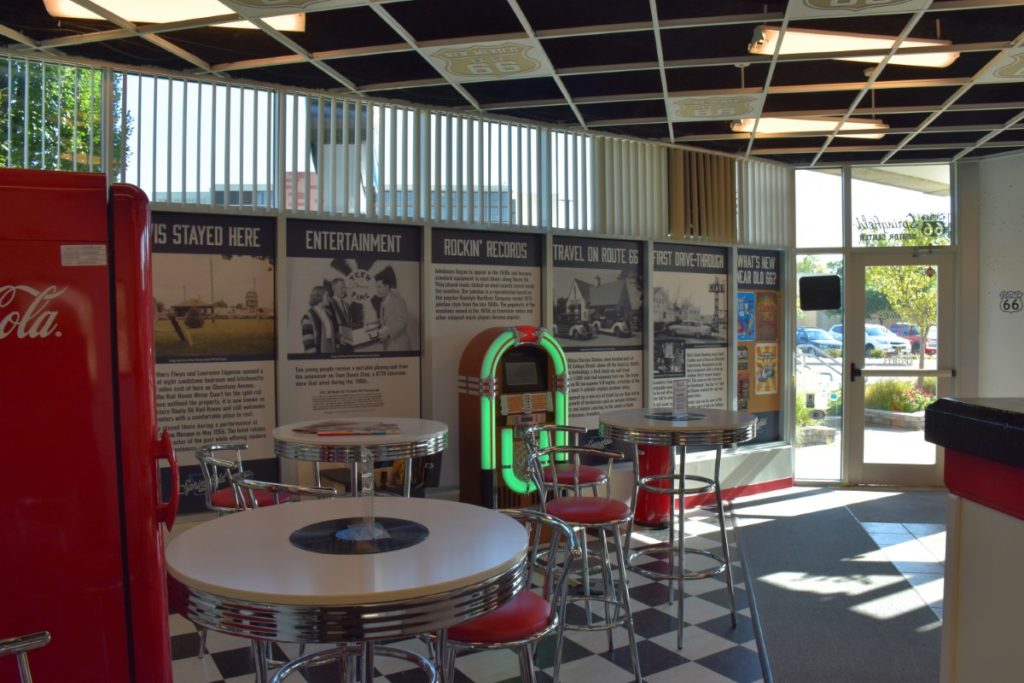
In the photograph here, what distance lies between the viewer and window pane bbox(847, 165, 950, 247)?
7547mm

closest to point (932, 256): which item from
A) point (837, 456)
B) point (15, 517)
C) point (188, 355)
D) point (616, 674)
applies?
point (837, 456)

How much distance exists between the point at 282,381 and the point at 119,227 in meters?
2.82

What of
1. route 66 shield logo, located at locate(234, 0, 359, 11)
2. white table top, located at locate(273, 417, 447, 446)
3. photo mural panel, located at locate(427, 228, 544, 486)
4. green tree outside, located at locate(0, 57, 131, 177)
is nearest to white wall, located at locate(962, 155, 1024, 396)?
photo mural panel, located at locate(427, 228, 544, 486)

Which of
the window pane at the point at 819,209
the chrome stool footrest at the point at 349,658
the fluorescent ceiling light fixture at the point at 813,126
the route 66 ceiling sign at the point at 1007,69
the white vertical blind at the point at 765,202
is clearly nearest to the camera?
the chrome stool footrest at the point at 349,658

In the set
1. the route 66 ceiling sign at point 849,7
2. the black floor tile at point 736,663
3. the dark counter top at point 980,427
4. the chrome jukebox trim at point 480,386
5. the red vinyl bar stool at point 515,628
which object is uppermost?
the route 66 ceiling sign at point 849,7

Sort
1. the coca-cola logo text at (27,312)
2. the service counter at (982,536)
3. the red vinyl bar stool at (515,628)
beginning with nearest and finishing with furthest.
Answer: the service counter at (982,536)
the coca-cola logo text at (27,312)
the red vinyl bar stool at (515,628)

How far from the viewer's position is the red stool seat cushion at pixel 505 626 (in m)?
2.33

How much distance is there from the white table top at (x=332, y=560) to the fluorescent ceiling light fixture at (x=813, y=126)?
4.78 m

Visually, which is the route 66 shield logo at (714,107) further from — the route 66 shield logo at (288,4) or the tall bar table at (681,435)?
the route 66 shield logo at (288,4)

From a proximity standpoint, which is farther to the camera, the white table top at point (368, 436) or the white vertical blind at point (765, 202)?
the white vertical blind at point (765, 202)

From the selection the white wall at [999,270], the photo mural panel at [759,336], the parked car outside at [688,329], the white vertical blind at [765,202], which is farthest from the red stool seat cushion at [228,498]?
the white wall at [999,270]

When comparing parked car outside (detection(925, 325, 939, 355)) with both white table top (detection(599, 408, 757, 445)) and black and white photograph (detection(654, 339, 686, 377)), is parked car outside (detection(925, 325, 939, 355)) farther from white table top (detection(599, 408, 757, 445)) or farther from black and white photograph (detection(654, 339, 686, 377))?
white table top (detection(599, 408, 757, 445))

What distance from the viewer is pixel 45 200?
7.29 feet

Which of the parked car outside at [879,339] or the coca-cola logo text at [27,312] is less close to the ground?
the coca-cola logo text at [27,312]
